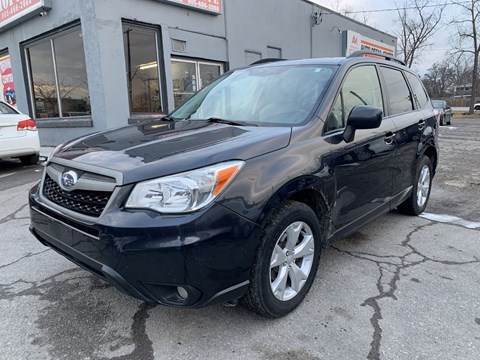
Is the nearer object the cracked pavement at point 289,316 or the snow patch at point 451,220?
the cracked pavement at point 289,316

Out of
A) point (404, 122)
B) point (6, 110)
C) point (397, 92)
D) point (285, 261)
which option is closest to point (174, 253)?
point (285, 261)

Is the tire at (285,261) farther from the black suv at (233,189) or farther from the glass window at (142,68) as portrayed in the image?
the glass window at (142,68)

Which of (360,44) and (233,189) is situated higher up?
(360,44)

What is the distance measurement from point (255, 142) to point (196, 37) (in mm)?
9341

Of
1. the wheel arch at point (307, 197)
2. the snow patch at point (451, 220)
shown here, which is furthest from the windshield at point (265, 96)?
the snow patch at point (451, 220)

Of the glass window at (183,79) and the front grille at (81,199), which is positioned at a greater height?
the glass window at (183,79)

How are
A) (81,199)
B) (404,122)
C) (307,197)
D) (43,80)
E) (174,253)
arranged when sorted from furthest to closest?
(43,80)
(404,122)
(307,197)
(81,199)
(174,253)

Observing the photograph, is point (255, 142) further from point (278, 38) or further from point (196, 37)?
point (278, 38)

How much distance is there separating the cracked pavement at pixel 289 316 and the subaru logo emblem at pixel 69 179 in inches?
36.5

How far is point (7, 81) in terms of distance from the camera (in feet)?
41.7

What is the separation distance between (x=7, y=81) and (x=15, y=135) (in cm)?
695

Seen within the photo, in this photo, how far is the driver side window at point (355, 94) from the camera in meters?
2.96

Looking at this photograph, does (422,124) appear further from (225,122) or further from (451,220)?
(225,122)

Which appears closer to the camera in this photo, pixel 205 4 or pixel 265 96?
pixel 265 96
